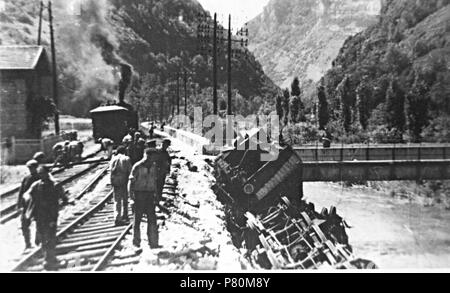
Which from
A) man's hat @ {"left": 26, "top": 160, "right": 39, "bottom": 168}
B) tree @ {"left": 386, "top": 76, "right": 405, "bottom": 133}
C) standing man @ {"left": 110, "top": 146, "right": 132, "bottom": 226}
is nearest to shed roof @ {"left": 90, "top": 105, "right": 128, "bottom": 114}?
standing man @ {"left": 110, "top": 146, "right": 132, "bottom": 226}

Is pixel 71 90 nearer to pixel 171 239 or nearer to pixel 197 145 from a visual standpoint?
pixel 197 145

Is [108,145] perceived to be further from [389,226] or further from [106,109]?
[389,226]

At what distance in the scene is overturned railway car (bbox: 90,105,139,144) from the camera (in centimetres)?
1994

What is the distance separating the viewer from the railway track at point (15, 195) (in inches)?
326

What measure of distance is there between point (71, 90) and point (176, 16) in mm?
98561

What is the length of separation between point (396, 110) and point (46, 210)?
137 feet

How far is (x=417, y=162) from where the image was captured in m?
21.8

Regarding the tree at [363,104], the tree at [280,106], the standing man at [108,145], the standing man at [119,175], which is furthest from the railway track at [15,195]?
the tree at [280,106]

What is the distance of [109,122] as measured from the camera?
2019cm

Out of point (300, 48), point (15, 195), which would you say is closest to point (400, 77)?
point (15, 195)

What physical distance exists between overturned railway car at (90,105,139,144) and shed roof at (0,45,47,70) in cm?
485

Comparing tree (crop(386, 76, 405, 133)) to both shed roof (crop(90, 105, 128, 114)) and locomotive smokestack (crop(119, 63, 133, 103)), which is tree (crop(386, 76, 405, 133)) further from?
shed roof (crop(90, 105, 128, 114))

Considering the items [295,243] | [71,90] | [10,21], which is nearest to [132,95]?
[71,90]

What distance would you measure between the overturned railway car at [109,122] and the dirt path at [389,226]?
11.5m
